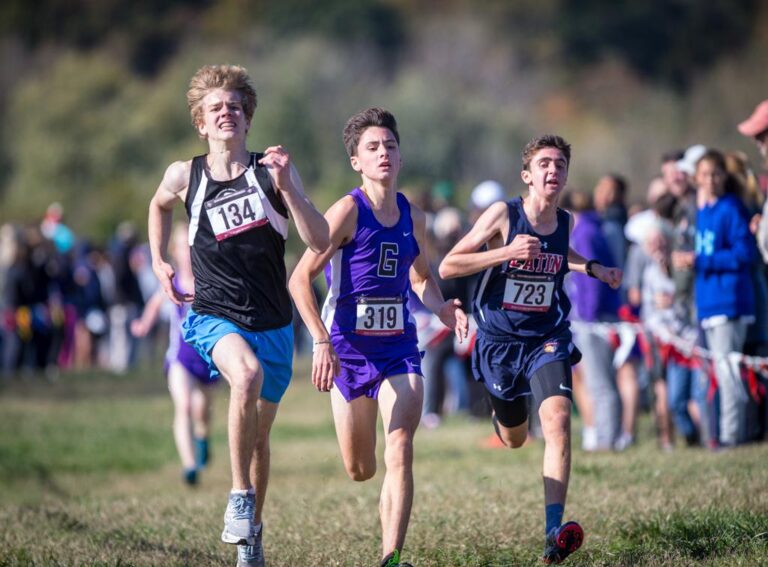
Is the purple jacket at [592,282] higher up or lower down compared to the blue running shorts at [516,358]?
higher up

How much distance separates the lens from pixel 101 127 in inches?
2876

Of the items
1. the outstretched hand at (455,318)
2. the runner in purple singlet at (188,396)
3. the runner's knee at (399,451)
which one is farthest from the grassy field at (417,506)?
the outstretched hand at (455,318)

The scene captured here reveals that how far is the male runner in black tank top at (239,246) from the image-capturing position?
6723mm

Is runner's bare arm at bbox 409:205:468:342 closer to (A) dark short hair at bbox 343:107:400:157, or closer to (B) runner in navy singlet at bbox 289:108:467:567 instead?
(B) runner in navy singlet at bbox 289:108:467:567

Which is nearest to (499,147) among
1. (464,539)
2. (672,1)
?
(672,1)

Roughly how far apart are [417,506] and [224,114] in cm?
333

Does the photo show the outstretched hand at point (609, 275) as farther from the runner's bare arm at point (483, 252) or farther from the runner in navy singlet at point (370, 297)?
the runner in navy singlet at point (370, 297)

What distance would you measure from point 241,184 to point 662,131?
160 feet

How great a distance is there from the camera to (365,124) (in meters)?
7.01

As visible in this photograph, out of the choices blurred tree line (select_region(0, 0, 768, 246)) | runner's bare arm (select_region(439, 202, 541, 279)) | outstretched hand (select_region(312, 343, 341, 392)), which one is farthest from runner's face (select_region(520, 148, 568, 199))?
blurred tree line (select_region(0, 0, 768, 246))

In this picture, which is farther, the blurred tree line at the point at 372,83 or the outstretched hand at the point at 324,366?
the blurred tree line at the point at 372,83

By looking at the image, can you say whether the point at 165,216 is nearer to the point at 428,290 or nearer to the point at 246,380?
the point at 246,380

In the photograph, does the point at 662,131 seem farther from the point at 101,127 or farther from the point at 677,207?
the point at 677,207

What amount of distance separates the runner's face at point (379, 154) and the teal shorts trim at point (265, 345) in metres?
0.94
